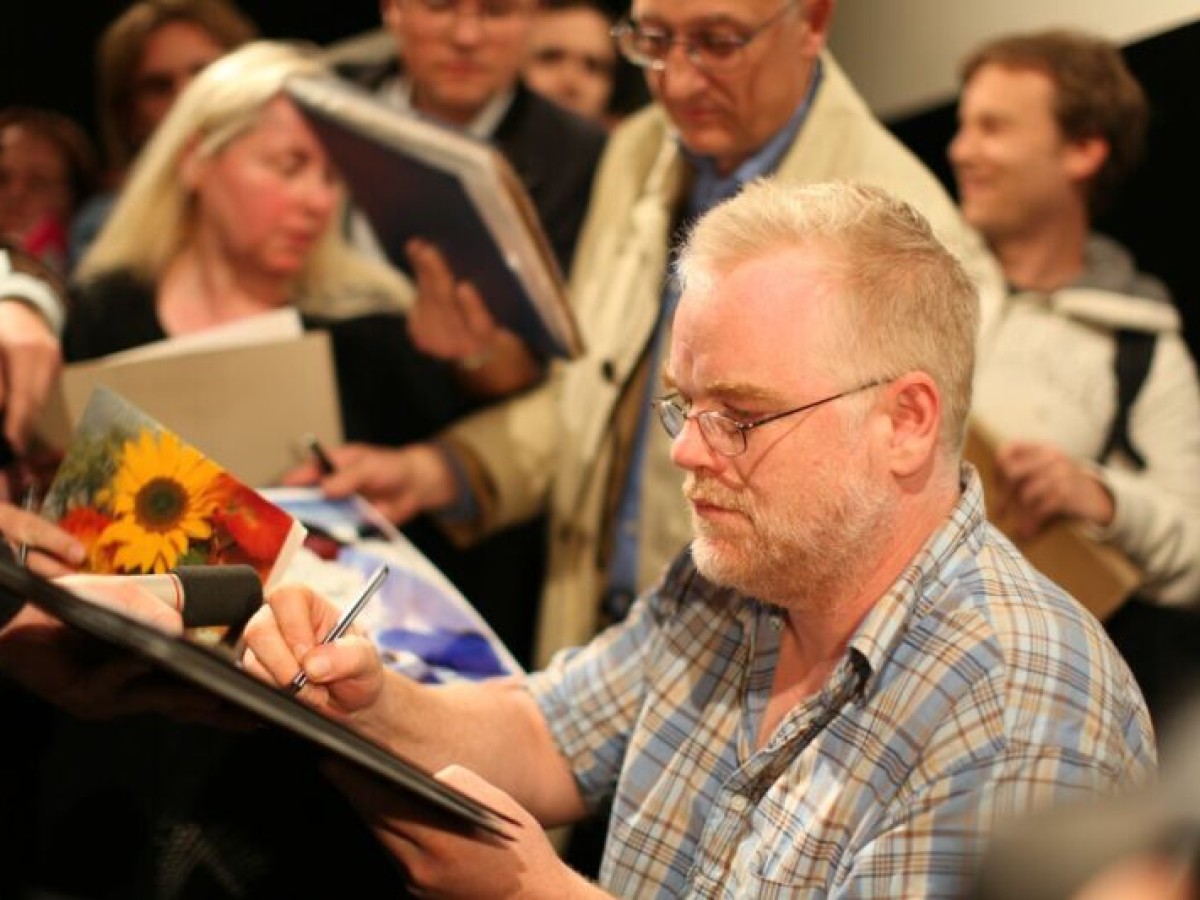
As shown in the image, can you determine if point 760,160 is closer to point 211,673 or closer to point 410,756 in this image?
point 410,756

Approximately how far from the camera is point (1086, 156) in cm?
246

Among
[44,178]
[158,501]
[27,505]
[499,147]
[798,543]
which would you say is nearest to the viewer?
[798,543]

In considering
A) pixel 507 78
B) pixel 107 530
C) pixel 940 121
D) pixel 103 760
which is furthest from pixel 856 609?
pixel 507 78

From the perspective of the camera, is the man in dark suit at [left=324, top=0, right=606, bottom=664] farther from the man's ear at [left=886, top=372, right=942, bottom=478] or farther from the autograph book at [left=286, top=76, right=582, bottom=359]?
the man's ear at [left=886, top=372, right=942, bottom=478]

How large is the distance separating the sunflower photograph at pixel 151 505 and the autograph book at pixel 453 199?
2.38ft

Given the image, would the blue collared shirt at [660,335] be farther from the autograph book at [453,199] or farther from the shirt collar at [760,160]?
the autograph book at [453,199]

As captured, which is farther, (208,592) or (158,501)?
(158,501)

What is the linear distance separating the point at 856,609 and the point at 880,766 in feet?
0.63

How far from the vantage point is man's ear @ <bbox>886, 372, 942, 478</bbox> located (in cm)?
154

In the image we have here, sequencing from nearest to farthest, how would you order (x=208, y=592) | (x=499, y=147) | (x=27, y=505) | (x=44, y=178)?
(x=208, y=592), (x=27, y=505), (x=499, y=147), (x=44, y=178)

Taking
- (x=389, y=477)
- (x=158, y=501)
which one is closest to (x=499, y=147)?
(x=389, y=477)

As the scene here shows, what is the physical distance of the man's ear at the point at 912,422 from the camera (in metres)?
1.54

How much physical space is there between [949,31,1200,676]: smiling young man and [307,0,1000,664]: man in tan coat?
9 centimetres

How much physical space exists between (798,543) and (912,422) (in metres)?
0.16
